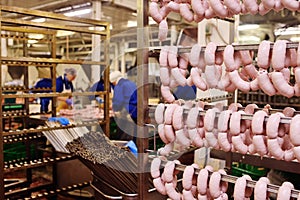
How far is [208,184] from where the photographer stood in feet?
4.00

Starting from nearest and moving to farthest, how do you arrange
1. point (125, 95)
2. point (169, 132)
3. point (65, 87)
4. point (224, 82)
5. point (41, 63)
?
point (224, 82) < point (169, 132) < point (41, 63) < point (125, 95) < point (65, 87)

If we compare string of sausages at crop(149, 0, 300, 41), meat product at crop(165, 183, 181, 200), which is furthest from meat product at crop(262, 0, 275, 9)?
meat product at crop(165, 183, 181, 200)

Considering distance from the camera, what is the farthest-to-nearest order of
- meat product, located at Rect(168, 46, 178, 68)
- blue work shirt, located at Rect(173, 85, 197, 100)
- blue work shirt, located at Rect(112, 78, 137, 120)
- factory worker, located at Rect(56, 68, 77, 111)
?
factory worker, located at Rect(56, 68, 77, 111) → blue work shirt, located at Rect(112, 78, 137, 120) → blue work shirt, located at Rect(173, 85, 197, 100) → meat product, located at Rect(168, 46, 178, 68)

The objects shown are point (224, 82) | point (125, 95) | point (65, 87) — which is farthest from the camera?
point (65, 87)

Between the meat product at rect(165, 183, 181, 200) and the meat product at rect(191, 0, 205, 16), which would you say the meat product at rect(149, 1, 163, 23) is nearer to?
the meat product at rect(191, 0, 205, 16)

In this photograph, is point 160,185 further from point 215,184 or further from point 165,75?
point 165,75

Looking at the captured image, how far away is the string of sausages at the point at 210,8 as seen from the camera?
1064 millimetres

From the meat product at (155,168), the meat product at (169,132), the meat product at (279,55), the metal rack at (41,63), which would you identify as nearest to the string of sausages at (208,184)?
the meat product at (155,168)

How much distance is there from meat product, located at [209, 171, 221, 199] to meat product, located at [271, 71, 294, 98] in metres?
0.36

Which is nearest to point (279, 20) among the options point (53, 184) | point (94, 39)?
point (94, 39)

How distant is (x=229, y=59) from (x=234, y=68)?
0.04m

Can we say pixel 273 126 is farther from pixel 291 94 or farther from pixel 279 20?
pixel 279 20

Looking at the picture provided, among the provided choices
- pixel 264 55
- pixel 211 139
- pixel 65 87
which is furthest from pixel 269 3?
pixel 65 87

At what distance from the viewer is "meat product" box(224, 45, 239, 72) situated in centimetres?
114
